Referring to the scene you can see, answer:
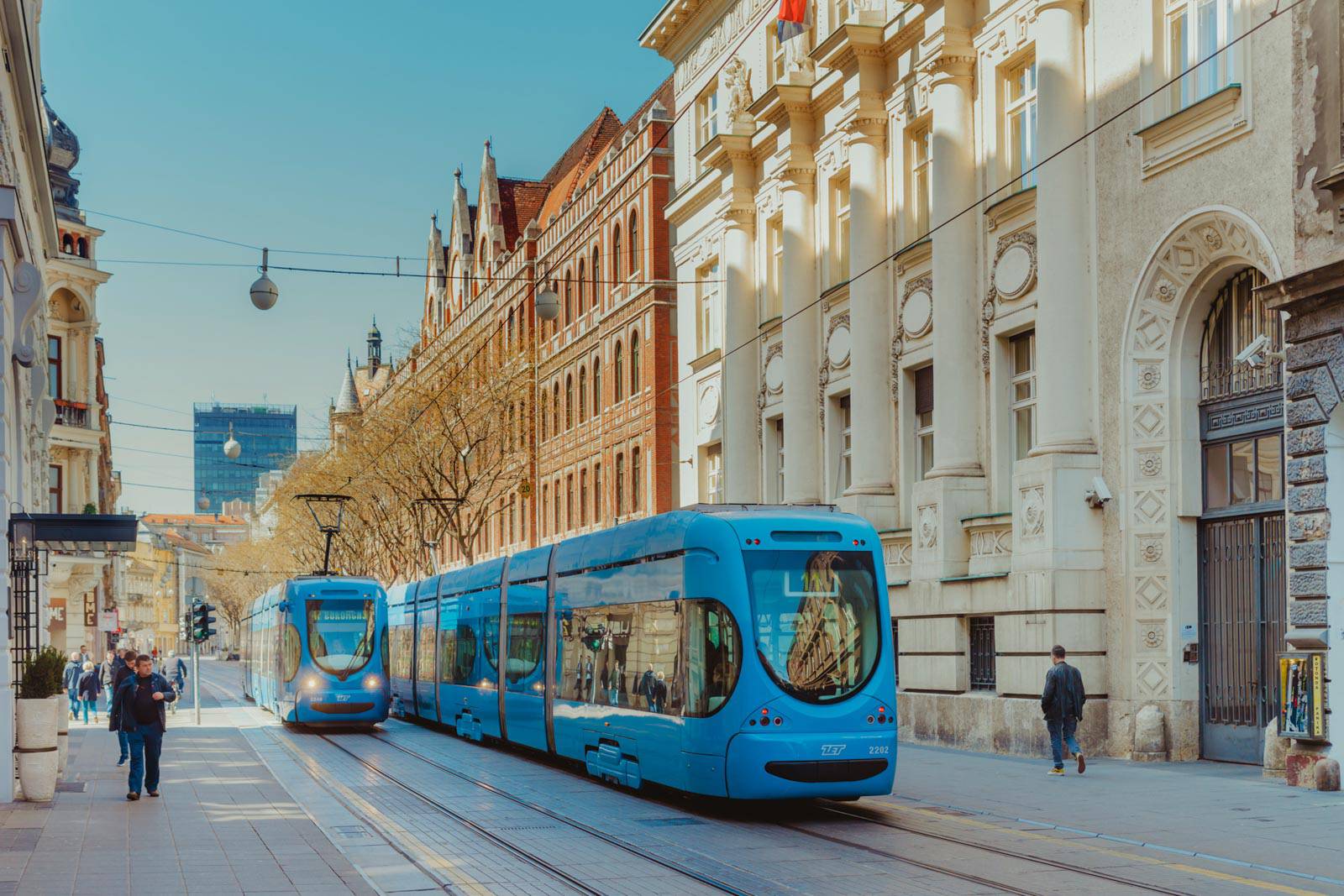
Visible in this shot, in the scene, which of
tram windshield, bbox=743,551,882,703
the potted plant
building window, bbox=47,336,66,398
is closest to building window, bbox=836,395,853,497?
tram windshield, bbox=743,551,882,703

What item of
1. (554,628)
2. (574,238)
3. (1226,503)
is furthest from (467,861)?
(574,238)

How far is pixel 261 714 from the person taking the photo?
138 feet

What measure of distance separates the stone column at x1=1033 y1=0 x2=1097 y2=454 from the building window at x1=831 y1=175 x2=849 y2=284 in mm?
8289

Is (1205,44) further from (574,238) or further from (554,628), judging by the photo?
(574,238)

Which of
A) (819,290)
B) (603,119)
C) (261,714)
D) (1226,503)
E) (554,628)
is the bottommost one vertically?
(261,714)

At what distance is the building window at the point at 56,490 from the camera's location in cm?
5675

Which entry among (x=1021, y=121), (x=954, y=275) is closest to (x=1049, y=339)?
(x=954, y=275)

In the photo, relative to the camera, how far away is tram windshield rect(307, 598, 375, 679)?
3225 centimetres

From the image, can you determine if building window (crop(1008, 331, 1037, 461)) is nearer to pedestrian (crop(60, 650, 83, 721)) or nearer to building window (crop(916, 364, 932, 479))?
building window (crop(916, 364, 932, 479))

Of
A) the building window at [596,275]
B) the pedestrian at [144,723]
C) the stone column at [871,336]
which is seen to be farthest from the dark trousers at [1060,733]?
the building window at [596,275]

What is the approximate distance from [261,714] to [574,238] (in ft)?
71.3

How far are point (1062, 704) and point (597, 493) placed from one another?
35.1 metres

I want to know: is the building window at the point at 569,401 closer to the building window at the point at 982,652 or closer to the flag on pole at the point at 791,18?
the flag on pole at the point at 791,18

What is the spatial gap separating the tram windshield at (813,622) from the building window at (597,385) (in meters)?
37.6
